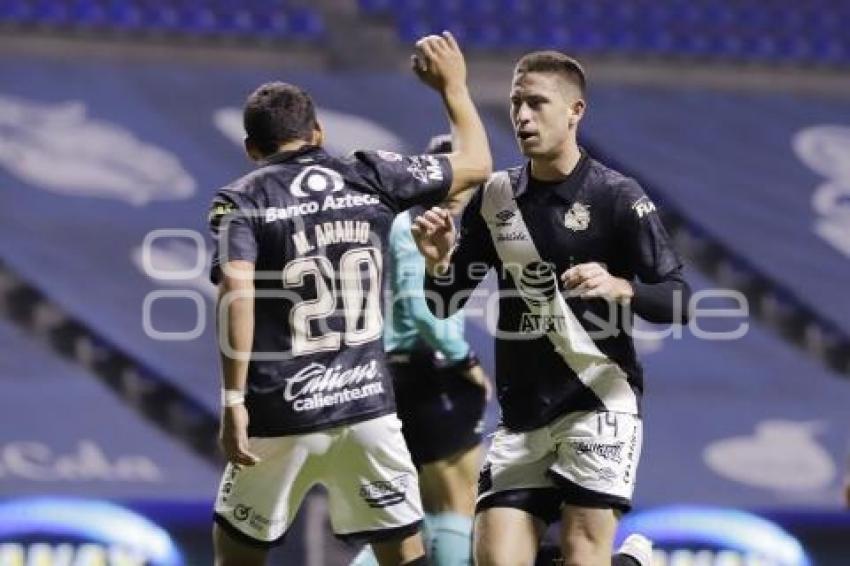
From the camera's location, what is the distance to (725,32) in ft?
48.6

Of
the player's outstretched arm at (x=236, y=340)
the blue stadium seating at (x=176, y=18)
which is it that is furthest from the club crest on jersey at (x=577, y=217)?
the blue stadium seating at (x=176, y=18)

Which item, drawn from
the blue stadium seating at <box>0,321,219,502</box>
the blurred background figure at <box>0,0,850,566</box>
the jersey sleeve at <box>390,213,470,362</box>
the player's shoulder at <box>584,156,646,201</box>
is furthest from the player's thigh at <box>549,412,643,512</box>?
the blue stadium seating at <box>0,321,219,502</box>

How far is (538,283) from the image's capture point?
17.7 ft

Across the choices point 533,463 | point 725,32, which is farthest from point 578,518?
point 725,32

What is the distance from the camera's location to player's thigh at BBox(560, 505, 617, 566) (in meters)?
5.25

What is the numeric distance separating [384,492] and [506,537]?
421 millimetres

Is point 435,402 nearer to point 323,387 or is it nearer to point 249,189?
point 323,387

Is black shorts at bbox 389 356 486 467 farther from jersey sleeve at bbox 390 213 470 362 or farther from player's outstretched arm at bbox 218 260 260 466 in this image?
player's outstretched arm at bbox 218 260 260 466

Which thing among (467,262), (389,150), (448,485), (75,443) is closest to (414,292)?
(448,485)

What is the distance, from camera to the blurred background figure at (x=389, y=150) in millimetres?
10859

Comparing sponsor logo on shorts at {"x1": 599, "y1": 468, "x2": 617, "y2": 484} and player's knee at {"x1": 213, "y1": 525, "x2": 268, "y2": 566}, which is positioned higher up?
sponsor logo on shorts at {"x1": 599, "y1": 468, "x2": 617, "y2": 484}

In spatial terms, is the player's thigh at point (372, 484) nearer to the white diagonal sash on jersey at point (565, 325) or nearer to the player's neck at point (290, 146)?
the white diagonal sash on jersey at point (565, 325)

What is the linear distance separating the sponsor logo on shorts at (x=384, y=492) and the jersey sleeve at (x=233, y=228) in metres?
0.83

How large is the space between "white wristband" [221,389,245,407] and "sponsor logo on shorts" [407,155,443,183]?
0.96 m
